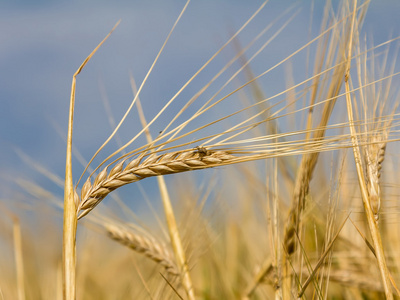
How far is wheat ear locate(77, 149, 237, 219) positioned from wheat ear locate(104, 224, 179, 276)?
0.39 metres

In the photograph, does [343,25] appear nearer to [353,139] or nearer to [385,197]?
[353,139]

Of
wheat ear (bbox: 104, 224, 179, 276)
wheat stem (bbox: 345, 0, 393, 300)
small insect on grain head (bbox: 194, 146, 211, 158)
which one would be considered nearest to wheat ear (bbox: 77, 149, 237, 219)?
small insect on grain head (bbox: 194, 146, 211, 158)

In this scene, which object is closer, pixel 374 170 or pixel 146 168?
pixel 146 168

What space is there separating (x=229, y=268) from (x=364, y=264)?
2.44 feet

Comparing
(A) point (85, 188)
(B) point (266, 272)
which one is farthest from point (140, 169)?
(B) point (266, 272)

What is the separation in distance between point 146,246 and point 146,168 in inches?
17.3

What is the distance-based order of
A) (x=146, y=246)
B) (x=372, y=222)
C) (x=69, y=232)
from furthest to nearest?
(x=146, y=246), (x=372, y=222), (x=69, y=232)

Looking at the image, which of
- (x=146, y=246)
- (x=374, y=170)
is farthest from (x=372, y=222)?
(x=146, y=246)

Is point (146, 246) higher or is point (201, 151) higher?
point (201, 151)

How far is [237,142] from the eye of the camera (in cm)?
79

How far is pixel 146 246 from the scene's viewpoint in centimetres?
120

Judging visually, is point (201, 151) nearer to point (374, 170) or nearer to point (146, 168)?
point (146, 168)

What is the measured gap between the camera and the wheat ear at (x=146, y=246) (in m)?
1.20

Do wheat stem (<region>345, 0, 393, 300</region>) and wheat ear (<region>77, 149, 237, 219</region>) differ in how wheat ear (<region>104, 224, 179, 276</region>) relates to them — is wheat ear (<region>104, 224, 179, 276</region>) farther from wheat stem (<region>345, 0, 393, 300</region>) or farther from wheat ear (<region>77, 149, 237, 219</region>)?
wheat stem (<region>345, 0, 393, 300</region>)
